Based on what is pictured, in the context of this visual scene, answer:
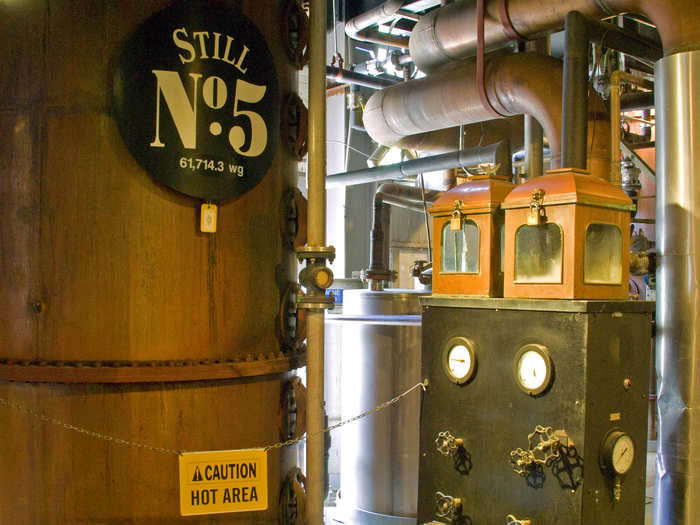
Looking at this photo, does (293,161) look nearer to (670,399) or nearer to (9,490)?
(9,490)

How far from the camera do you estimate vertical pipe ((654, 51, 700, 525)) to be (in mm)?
3395

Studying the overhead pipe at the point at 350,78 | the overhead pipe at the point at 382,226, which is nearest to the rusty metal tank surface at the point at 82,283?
the overhead pipe at the point at 382,226

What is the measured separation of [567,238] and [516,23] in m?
2.85

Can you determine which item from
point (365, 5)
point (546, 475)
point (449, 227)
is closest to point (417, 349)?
point (449, 227)

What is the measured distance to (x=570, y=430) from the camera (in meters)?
2.38

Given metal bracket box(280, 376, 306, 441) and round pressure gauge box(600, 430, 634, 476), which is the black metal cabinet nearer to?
round pressure gauge box(600, 430, 634, 476)

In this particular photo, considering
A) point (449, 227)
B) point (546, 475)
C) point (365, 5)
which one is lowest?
point (546, 475)

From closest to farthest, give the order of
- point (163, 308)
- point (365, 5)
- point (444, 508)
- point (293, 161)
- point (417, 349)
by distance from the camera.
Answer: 1. point (444, 508)
2. point (163, 308)
3. point (293, 161)
4. point (417, 349)
5. point (365, 5)

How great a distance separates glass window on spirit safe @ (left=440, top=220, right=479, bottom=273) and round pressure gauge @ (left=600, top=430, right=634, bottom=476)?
86 centimetres

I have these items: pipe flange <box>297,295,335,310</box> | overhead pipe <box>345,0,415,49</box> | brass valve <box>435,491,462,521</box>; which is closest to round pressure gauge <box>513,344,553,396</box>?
brass valve <box>435,491,462,521</box>

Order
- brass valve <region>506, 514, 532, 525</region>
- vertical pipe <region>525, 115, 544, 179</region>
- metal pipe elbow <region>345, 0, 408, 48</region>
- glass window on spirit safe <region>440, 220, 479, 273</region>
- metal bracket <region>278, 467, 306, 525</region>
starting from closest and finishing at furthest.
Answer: brass valve <region>506, 514, 532, 525</region> < glass window on spirit safe <region>440, 220, 479, 273</region> < metal bracket <region>278, 467, 306, 525</region> < vertical pipe <region>525, 115, 544, 179</region> < metal pipe elbow <region>345, 0, 408, 48</region>

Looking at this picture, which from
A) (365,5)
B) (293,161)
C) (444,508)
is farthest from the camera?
(365,5)

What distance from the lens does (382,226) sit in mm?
7621

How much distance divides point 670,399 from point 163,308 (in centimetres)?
271
